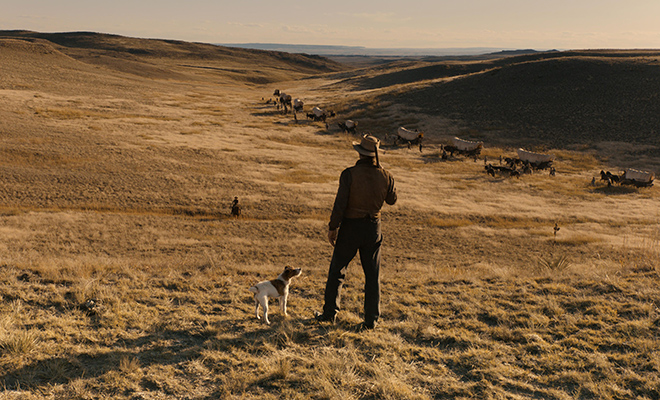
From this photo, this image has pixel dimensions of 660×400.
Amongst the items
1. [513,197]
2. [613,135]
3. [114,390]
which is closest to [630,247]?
[513,197]

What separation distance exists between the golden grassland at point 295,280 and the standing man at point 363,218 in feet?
2.25

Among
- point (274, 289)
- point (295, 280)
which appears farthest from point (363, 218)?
point (295, 280)

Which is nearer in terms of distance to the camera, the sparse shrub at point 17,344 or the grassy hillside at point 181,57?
the sparse shrub at point 17,344

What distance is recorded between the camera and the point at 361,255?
6.25 m

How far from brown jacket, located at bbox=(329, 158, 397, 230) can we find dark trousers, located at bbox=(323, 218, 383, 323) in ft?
0.50

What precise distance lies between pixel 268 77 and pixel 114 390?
13882 cm

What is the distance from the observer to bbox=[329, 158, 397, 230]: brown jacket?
5934 millimetres

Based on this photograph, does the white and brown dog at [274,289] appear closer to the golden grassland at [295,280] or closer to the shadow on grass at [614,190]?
the golden grassland at [295,280]

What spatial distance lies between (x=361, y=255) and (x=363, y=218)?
0.58 metres

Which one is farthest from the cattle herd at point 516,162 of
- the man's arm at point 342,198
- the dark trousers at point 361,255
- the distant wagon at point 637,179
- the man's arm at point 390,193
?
the man's arm at point 342,198

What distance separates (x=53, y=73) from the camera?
2721 inches

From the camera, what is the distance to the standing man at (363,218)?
5949 millimetres

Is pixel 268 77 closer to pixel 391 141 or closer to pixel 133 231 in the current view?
pixel 391 141

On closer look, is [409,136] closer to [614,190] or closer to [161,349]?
[614,190]
